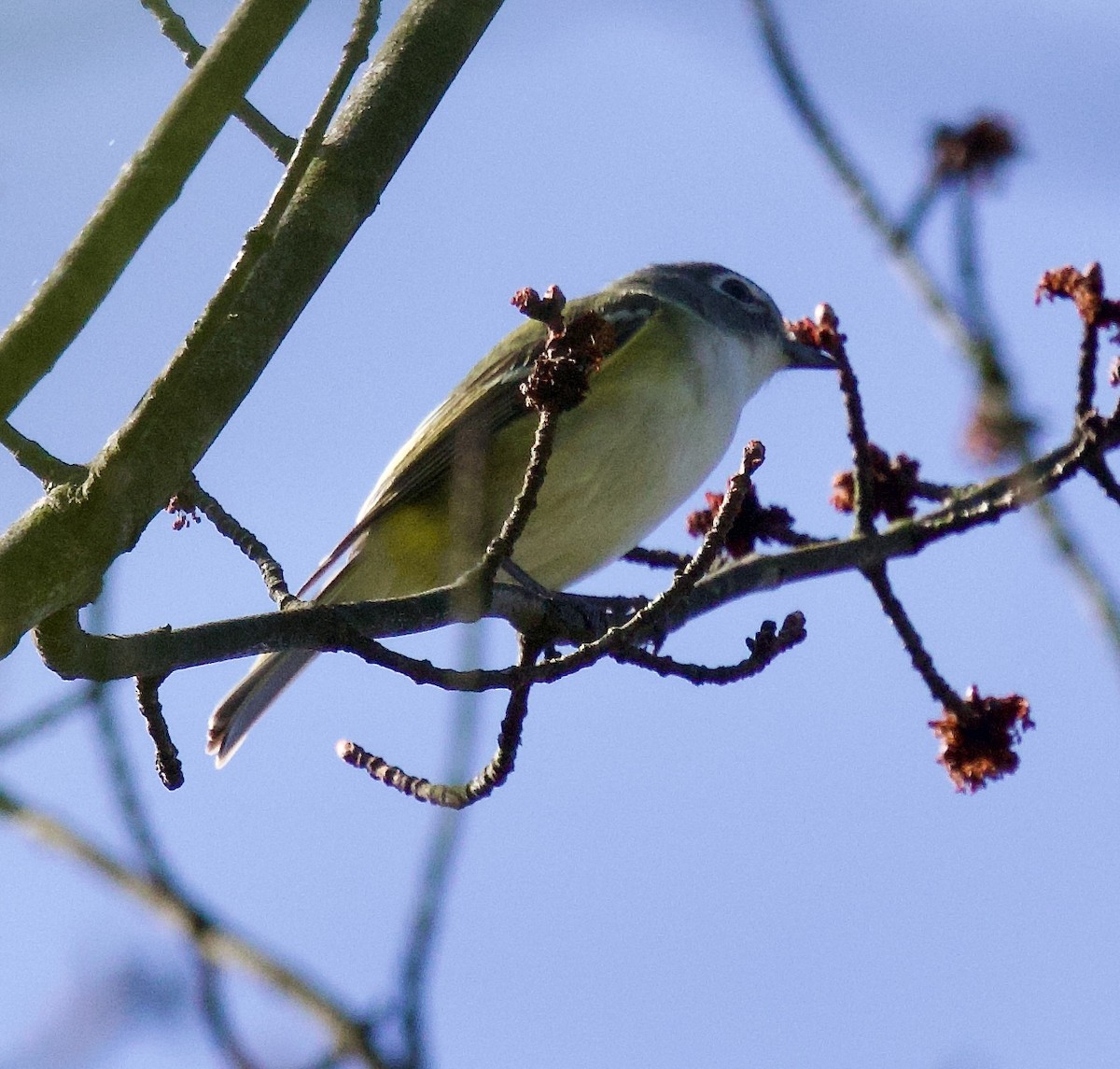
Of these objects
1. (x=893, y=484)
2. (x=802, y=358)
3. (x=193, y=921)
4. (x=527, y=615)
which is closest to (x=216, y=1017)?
(x=193, y=921)

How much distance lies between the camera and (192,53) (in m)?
3.63

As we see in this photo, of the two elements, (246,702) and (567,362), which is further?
(246,702)

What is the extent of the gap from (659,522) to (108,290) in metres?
3.66

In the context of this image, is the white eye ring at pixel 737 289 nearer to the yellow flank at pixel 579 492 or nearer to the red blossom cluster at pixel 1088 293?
the yellow flank at pixel 579 492

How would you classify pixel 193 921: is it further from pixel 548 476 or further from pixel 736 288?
pixel 736 288

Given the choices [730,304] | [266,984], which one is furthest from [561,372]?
[730,304]

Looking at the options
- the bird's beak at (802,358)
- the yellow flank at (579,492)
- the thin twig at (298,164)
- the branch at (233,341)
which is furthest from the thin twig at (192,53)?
the bird's beak at (802,358)

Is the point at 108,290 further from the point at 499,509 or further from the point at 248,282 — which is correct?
the point at 499,509

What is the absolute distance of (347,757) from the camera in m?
3.75

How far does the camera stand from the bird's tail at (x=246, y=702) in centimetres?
541

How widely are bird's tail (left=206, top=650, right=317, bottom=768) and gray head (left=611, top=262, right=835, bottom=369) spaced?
2254 millimetres

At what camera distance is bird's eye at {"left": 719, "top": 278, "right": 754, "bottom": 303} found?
737cm

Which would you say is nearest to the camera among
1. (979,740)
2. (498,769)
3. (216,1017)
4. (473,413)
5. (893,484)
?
(216,1017)

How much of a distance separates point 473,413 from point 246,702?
4.37 feet
